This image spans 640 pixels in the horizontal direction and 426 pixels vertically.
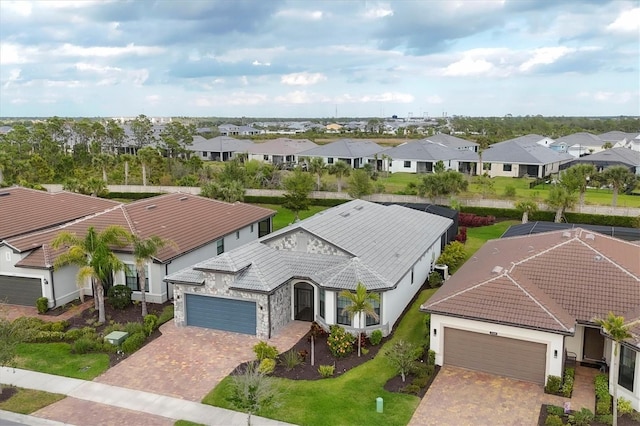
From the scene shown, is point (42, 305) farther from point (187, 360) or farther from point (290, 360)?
point (290, 360)

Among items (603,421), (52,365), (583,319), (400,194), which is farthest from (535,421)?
(400,194)

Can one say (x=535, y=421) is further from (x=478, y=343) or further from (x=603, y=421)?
(x=478, y=343)

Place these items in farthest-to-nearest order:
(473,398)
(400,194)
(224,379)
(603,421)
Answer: (400,194) < (224,379) < (473,398) < (603,421)

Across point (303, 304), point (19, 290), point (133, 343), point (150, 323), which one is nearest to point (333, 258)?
point (303, 304)

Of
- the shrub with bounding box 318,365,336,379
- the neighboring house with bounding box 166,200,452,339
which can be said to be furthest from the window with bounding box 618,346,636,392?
the shrub with bounding box 318,365,336,379

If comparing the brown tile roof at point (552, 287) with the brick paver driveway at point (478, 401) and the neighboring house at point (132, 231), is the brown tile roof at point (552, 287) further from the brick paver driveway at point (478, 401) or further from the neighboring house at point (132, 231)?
the neighboring house at point (132, 231)

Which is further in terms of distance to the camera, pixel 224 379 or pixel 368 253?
pixel 368 253
